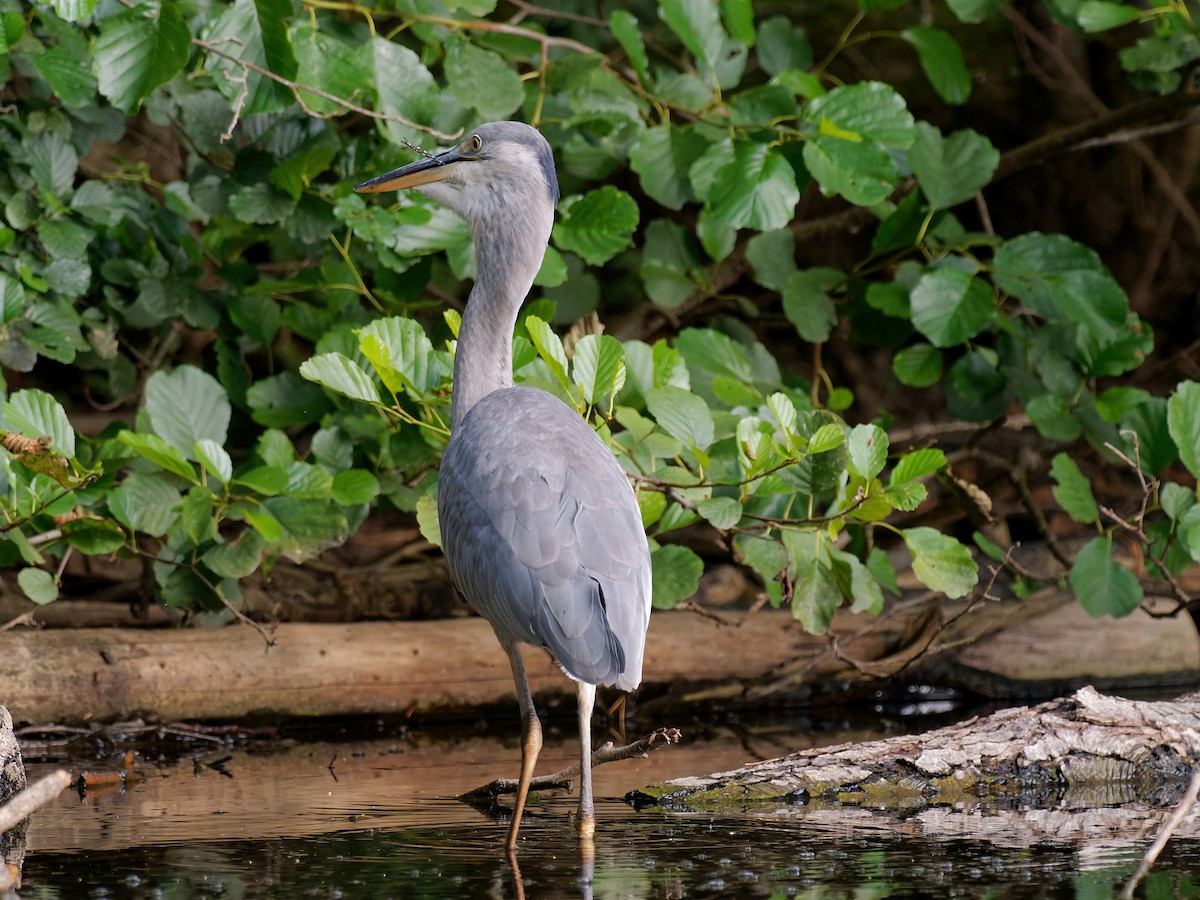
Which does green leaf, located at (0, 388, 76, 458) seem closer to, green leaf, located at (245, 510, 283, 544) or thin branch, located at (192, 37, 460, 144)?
green leaf, located at (245, 510, 283, 544)

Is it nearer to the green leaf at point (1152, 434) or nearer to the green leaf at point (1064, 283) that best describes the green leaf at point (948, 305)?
the green leaf at point (1064, 283)

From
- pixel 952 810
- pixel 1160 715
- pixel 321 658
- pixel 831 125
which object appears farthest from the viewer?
pixel 321 658

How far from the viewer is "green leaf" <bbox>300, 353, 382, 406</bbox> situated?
4215 mm

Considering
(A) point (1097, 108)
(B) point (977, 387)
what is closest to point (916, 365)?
(B) point (977, 387)

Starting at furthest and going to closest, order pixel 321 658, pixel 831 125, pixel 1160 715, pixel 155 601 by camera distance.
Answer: pixel 155 601 → pixel 321 658 → pixel 831 125 → pixel 1160 715

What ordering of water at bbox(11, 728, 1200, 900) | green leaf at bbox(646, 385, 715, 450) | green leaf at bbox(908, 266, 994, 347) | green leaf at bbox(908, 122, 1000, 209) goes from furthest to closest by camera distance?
green leaf at bbox(908, 122, 1000, 209) < green leaf at bbox(908, 266, 994, 347) < green leaf at bbox(646, 385, 715, 450) < water at bbox(11, 728, 1200, 900)

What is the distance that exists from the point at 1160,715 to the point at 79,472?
11.2 feet

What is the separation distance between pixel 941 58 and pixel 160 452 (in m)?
3.74

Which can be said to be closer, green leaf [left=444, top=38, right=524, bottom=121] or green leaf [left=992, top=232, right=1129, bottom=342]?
green leaf [left=444, top=38, right=524, bottom=121]

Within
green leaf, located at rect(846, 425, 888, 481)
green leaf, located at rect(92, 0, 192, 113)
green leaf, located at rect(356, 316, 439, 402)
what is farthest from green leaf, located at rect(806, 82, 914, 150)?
green leaf, located at rect(92, 0, 192, 113)

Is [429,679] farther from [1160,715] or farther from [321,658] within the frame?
[1160,715]

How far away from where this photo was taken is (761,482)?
4617mm

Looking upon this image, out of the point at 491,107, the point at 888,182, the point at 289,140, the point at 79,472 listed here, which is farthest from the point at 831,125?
the point at 79,472

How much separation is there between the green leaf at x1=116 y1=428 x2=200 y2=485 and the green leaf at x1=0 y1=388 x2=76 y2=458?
0.16 metres
